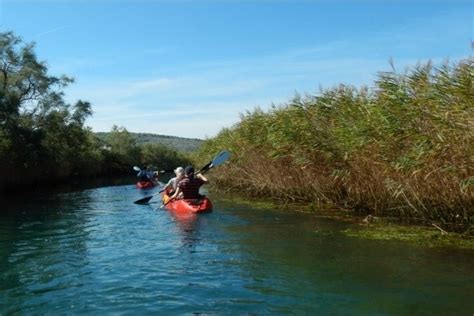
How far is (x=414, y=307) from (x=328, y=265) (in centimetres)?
231

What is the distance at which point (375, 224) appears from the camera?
491 inches

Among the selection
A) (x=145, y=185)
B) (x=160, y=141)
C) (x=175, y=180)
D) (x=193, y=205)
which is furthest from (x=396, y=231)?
(x=160, y=141)

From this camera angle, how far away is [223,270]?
8344 mm

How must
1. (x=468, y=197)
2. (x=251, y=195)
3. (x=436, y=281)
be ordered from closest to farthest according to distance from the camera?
(x=436, y=281) < (x=468, y=197) < (x=251, y=195)

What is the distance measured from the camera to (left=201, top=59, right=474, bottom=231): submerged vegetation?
9.74 meters

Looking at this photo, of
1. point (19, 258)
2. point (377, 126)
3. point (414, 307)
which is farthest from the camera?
point (377, 126)

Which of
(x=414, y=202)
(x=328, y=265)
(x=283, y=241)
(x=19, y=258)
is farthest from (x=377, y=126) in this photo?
(x=19, y=258)

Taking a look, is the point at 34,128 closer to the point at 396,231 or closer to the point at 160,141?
the point at 396,231

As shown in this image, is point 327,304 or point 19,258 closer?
point 327,304

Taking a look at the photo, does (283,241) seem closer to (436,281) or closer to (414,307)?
(436,281)

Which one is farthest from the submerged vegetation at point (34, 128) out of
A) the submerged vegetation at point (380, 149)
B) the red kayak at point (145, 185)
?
the submerged vegetation at point (380, 149)

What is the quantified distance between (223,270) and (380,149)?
18.3ft

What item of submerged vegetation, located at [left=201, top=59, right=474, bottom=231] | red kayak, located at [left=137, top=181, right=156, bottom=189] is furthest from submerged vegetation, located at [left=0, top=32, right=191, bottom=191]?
submerged vegetation, located at [left=201, top=59, right=474, bottom=231]

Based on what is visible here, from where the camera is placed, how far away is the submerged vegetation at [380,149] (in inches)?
384
